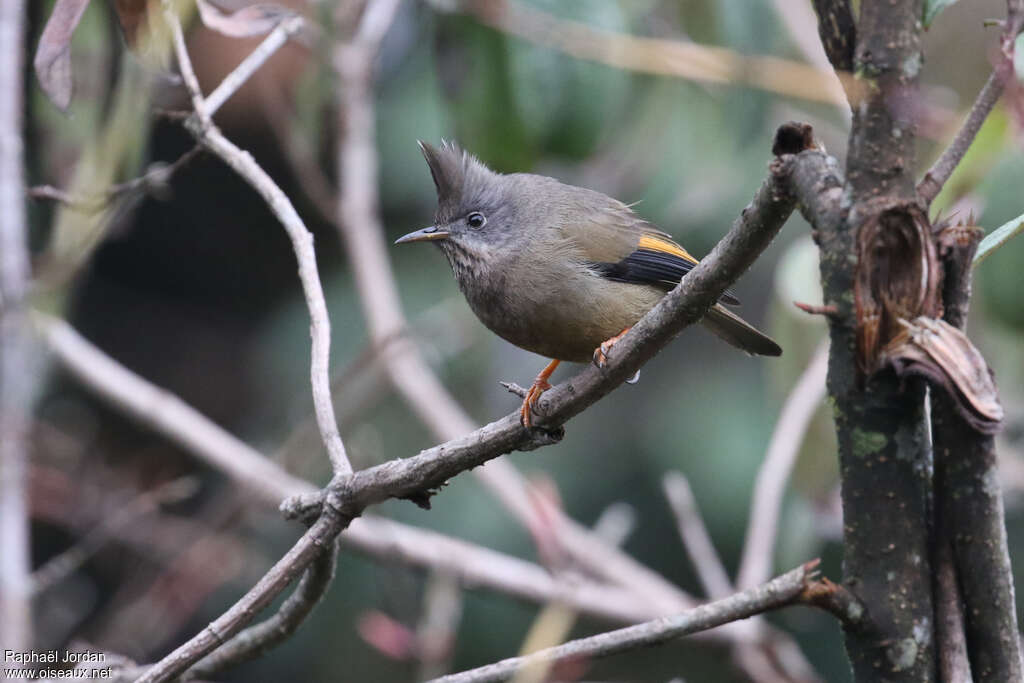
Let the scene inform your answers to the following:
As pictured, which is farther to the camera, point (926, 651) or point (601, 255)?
point (601, 255)

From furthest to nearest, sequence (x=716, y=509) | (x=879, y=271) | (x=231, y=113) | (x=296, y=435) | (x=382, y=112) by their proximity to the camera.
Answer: (x=231, y=113)
(x=382, y=112)
(x=716, y=509)
(x=296, y=435)
(x=879, y=271)

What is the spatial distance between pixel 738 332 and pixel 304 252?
6.10ft

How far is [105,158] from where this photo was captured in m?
3.46

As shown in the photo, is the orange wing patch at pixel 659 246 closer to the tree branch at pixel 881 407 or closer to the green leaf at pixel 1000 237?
the green leaf at pixel 1000 237

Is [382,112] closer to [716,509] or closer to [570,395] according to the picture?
[716,509]

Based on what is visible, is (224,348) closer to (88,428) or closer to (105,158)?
(88,428)

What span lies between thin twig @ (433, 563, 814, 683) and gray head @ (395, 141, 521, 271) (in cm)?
181

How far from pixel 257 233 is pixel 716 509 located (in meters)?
3.95

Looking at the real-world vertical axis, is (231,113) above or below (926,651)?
above

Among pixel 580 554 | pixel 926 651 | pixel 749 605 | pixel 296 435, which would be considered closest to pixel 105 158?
pixel 296 435

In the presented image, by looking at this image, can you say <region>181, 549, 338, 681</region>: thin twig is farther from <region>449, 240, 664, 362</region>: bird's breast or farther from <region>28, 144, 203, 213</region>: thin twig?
<region>449, 240, 664, 362</region>: bird's breast

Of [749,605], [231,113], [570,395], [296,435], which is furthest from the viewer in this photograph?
[231,113]

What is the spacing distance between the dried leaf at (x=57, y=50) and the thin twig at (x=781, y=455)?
2.44 metres

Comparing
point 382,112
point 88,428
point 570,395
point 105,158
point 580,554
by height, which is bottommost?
point 88,428
